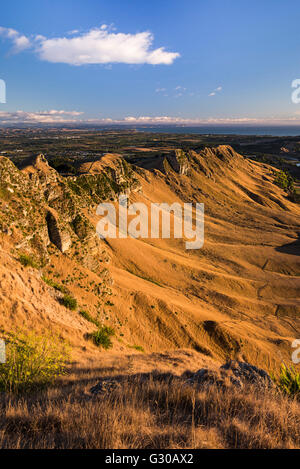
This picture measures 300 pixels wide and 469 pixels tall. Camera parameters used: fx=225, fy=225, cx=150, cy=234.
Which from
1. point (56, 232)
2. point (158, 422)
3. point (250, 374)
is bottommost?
point (250, 374)

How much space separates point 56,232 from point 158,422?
56.3 feet

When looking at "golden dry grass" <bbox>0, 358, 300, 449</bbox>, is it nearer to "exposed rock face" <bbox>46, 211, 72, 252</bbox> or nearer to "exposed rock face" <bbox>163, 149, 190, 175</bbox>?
"exposed rock face" <bbox>46, 211, 72, 252</bbox>

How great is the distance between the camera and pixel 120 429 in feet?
12.0

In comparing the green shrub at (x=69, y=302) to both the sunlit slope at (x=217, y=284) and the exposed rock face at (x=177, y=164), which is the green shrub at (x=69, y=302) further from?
the exposed rock face at (x=177, y=164)

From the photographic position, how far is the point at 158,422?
4.21 metres

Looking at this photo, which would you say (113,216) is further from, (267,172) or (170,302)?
(267,172)
